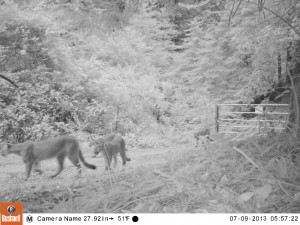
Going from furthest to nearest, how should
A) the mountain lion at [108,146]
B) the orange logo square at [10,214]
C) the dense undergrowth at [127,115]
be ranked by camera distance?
the mountain lion at [108,146] → the dense undergrowth at [127,115] → the orange logo square at [10,214]

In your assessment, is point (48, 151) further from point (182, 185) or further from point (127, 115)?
point (182, 185)

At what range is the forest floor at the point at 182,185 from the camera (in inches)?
73.0

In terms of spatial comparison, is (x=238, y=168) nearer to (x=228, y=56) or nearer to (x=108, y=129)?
(x=108, y=129)

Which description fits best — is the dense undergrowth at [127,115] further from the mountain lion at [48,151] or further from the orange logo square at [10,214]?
the orange logo square at [10,214]

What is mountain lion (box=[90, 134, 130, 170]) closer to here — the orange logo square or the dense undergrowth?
the dense undergrowth

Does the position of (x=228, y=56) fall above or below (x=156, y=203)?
above

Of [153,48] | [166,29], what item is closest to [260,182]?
[166,29]

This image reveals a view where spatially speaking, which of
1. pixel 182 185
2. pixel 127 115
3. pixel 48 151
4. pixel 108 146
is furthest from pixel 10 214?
pixel 127 115

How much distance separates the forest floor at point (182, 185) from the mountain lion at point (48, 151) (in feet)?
0.33

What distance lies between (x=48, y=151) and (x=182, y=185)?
146cm

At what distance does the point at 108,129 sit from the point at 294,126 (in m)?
1.94

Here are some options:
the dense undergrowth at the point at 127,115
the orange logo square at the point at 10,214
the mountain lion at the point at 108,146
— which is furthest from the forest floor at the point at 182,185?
the orange logo square at the point at 10,214

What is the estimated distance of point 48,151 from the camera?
2.91 m

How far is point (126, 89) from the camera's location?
14.2 feet
